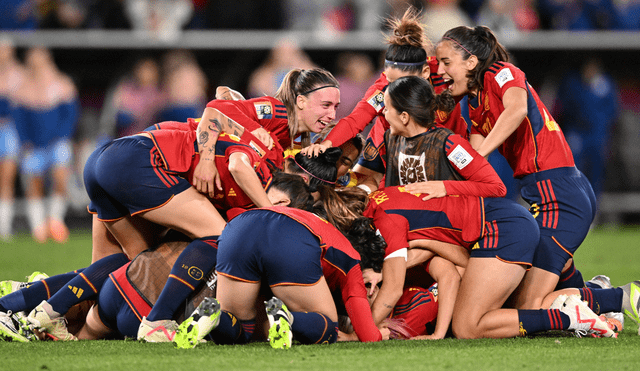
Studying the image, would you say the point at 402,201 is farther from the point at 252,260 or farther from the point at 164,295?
the point at 164,295

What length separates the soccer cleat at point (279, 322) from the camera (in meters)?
3.17

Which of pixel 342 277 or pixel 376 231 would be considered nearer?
pixel 342 277

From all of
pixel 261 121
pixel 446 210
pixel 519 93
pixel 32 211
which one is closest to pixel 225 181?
pixel 261 121

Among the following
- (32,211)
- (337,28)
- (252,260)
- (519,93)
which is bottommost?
(32,211)

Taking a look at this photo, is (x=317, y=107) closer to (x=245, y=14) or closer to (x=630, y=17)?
(x=245, y=14)

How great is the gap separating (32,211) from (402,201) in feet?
25.3

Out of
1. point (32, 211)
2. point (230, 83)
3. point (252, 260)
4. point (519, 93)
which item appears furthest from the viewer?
point (230, 83)

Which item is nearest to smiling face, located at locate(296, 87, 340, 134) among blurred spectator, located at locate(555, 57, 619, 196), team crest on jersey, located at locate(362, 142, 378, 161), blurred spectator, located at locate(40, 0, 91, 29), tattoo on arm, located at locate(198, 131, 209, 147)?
team crest on jersey, located at locate(362, 142, 378, 161)

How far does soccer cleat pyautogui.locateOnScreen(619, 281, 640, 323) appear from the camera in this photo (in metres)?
3.95

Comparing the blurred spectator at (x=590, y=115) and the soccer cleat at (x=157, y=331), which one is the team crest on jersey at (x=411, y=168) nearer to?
the soccer cleat at (x=157, y=331)

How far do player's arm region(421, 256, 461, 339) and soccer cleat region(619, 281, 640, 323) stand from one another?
99cm

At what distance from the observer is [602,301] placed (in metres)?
4.14

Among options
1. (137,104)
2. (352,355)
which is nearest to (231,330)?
(352,355)

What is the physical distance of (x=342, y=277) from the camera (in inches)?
138
